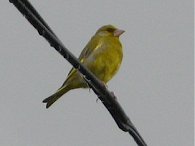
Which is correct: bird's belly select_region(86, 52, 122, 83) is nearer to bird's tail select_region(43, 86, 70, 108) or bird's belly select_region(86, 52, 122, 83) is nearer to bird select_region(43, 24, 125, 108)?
bird select_region(43, 24, 125, 108)

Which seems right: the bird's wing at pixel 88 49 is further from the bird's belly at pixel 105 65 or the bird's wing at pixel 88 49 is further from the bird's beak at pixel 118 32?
the bird's beak at pixel 118 32

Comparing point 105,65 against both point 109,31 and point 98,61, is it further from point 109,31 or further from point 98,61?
point 109,31

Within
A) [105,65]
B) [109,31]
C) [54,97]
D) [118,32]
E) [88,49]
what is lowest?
[105,65]

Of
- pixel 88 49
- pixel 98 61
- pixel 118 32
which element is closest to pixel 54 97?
pixel 88 49

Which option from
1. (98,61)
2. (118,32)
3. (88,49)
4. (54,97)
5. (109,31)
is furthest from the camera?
(109,31)


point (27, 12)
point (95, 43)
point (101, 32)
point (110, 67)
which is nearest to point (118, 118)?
point (27, 12)

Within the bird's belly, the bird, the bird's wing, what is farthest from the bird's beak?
the bird's belly

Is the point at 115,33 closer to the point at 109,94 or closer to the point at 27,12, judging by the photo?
the point at 109,94
